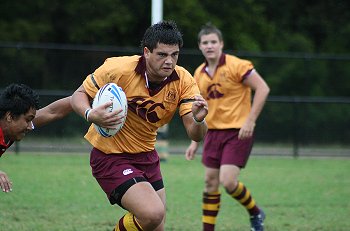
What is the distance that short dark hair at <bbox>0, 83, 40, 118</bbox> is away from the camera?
4.97 meters

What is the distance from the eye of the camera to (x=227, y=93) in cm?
753

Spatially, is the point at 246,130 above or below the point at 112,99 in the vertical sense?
below

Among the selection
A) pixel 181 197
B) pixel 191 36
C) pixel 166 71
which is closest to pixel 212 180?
pixel 181 197

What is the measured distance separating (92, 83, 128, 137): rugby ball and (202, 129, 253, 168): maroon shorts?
2.54 meters

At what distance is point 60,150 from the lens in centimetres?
1527

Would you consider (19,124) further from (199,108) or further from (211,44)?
(211,44)

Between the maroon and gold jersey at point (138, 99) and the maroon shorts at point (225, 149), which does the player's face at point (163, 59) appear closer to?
the maroon and gold jersey at point (138, 99)

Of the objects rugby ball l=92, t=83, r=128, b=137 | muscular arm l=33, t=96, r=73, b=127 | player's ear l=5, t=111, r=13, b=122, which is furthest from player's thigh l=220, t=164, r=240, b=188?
player's ear l=5, t=111, r=13, b=122

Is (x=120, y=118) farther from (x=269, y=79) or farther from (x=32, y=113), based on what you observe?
(x=269, y=79)

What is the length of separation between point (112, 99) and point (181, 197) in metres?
4.80

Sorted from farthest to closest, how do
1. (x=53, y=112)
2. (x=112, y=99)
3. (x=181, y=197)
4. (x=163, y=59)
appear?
1. (x=181, y=197)
2. (x=53, y=112)
3. (x=163, y=59)
4. (x=112, y=99)

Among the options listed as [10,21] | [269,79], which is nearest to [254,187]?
[269,79]

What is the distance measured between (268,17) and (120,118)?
21485mm

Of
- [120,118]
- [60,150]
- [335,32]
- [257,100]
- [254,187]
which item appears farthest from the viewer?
[335,32]
